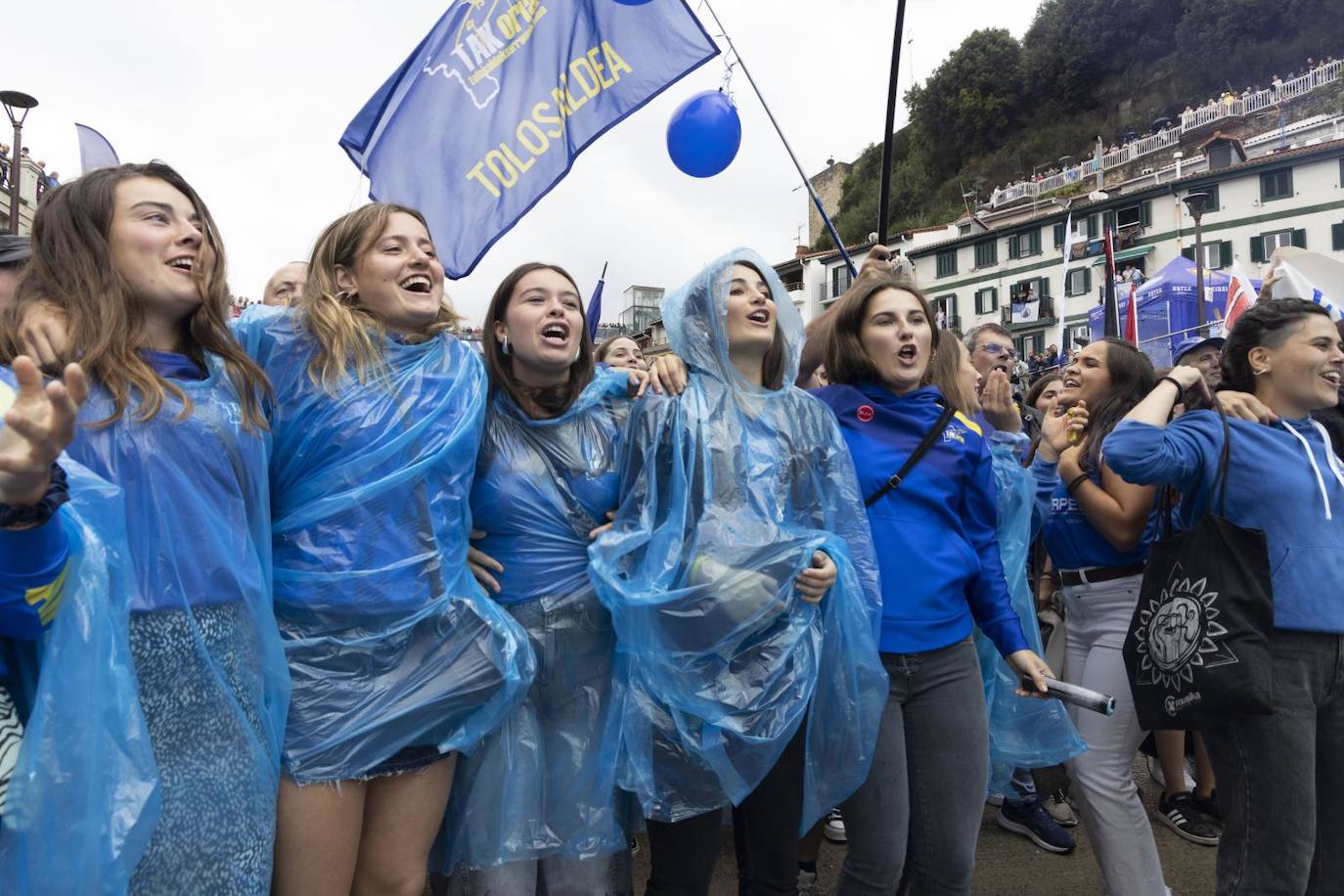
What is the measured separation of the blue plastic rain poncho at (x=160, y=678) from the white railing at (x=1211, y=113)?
43.3 metres

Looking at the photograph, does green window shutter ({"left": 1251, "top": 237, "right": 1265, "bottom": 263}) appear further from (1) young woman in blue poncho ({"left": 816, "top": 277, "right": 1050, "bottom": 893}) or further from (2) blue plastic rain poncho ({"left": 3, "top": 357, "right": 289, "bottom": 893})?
(2) blue plastic rain poncho ({"left": 3, "top": 357, "right": 289, "bottom": 893})

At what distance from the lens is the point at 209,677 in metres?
1.43

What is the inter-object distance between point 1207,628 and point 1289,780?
40cm

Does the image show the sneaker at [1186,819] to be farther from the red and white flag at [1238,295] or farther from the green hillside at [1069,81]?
the green hillside at [1069,81]

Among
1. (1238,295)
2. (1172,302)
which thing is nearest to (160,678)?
(1238,295)

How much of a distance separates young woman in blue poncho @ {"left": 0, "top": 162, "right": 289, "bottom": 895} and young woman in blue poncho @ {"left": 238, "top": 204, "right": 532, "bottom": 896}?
125 millimetres

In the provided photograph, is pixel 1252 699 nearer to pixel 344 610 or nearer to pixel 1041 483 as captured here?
pixel 1041 483

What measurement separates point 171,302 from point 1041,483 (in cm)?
277

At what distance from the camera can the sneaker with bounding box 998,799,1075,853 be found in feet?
10.9

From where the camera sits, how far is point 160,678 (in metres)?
1.39

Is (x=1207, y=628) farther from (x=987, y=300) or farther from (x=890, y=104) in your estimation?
(x=987, y=300)

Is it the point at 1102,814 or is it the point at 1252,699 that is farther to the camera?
the point at 1102,814

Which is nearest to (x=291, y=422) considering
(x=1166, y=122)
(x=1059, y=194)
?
(x=1059, y=194)

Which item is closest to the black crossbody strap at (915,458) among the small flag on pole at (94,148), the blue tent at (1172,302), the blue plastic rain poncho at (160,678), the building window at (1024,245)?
the blue plastic rain poncho at (160,678)
